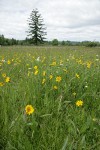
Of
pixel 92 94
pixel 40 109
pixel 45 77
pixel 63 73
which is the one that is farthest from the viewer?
pixel 63 73

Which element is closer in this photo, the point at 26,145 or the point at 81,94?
the point at 26,145

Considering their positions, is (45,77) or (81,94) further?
(45,77)

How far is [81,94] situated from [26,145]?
126 centimetres

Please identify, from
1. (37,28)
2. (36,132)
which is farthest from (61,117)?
(37,28)

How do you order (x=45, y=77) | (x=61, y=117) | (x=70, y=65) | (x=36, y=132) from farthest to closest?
(x=70, y=65), (x=45, y=77), (x=61, y=117), (x=36, y=132)

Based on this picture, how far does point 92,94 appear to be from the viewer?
9.02 ft

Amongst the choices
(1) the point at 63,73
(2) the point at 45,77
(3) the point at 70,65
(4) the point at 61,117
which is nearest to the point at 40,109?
(4) the point at 61,117

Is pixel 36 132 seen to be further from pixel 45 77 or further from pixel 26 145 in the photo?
pixel 45 77

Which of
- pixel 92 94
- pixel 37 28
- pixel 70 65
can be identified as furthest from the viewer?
pixel 37 28

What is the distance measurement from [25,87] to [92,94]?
82 cm

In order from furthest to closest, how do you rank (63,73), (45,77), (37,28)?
(37,28)
(63,73)
(45,77)

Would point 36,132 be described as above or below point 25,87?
below

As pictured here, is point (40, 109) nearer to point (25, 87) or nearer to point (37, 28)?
point (25, 87)

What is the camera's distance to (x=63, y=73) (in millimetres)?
3332
